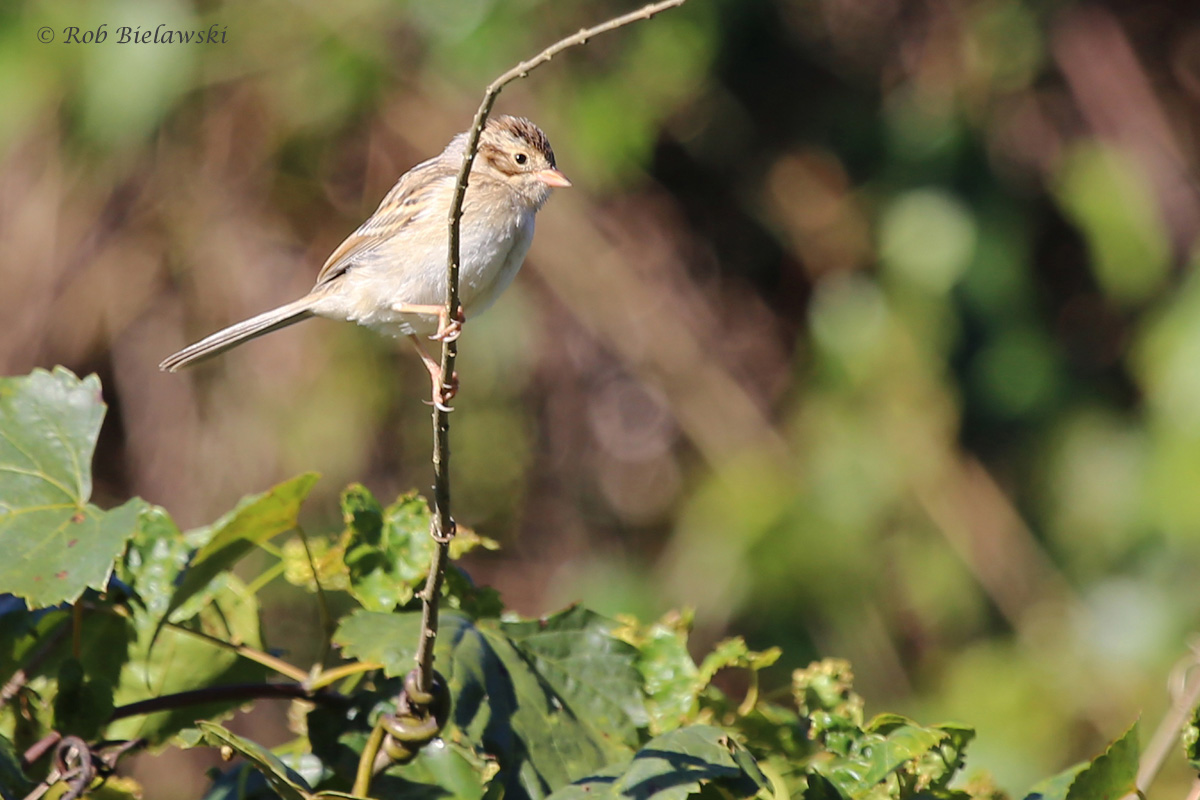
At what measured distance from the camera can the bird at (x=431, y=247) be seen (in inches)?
126

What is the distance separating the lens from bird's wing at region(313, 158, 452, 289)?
3625mm

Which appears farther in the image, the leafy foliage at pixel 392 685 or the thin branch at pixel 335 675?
the thin branch at pixel 335 675

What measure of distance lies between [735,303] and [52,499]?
4.85 meters

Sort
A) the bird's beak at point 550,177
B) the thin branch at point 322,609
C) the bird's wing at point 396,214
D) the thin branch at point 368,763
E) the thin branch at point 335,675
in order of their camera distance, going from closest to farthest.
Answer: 1. the thin branch at point 368,763
2. the thin branch at point 335,675
3. the thin branch at point 322,609
4. the bird's beak at point 550,177
5. the bird's wing at point 396,214

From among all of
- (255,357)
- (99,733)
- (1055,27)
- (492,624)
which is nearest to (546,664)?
(492,624)


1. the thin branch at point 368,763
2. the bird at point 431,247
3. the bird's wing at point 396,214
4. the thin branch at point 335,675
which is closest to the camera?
the thin branch at point 368,763

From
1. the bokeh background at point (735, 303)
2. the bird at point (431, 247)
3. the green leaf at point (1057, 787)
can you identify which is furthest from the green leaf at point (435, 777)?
the bokeh background at point (735, 303)

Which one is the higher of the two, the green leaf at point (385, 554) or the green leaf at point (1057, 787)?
the green leaf at point (385, 554)

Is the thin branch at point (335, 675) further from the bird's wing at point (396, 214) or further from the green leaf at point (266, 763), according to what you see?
the bird's wing at point (396, 214)

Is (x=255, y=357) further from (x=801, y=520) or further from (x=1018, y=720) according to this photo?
(x=1018, y=720)

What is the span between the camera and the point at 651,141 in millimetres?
5711

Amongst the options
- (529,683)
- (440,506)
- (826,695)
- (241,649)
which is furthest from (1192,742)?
(241,649)

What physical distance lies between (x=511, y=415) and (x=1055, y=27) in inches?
130

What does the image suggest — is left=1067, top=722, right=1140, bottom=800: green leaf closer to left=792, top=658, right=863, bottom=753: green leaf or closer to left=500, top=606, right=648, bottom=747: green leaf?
left=792, top=658, right=863, bottom=753: green leaf
